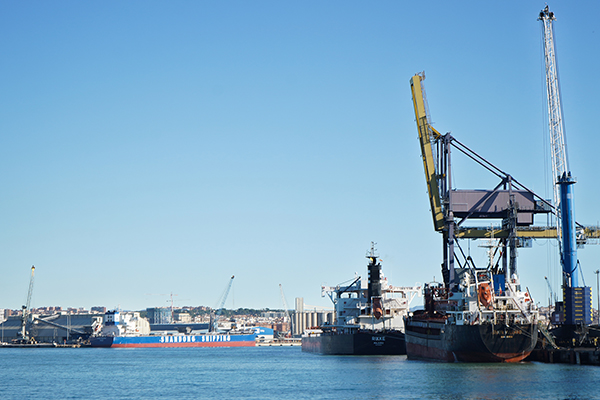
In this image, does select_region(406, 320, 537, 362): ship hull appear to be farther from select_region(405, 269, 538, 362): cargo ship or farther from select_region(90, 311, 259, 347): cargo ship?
select_region(90, 311, 259, 347): cargo ship

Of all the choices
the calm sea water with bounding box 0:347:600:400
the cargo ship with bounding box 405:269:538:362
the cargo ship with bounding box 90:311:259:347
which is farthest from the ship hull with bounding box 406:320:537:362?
the cargo ship with bounding box 90:311:259:347

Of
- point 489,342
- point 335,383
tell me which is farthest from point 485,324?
point 335,383

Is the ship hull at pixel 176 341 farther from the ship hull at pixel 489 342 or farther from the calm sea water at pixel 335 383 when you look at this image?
the ship hull at pixel 489 342

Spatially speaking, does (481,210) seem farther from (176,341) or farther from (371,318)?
(176,341)

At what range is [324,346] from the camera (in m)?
85.2

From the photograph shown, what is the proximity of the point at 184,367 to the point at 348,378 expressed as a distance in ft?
81.6

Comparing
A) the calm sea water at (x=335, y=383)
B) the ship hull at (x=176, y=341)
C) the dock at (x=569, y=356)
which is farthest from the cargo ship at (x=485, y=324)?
the ship hull at (x=176, y=341)

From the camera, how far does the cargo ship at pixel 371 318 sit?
75.9m

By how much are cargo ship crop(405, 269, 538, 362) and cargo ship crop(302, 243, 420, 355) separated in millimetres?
14507

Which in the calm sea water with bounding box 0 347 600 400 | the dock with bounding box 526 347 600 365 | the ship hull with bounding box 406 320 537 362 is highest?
the ship hull with bounding box 406 320 537 362

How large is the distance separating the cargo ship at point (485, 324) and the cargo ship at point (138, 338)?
306ft

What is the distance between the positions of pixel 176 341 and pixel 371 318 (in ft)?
256

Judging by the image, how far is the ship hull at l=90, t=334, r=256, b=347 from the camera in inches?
5625

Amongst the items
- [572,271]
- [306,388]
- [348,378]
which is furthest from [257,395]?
[572,271]
